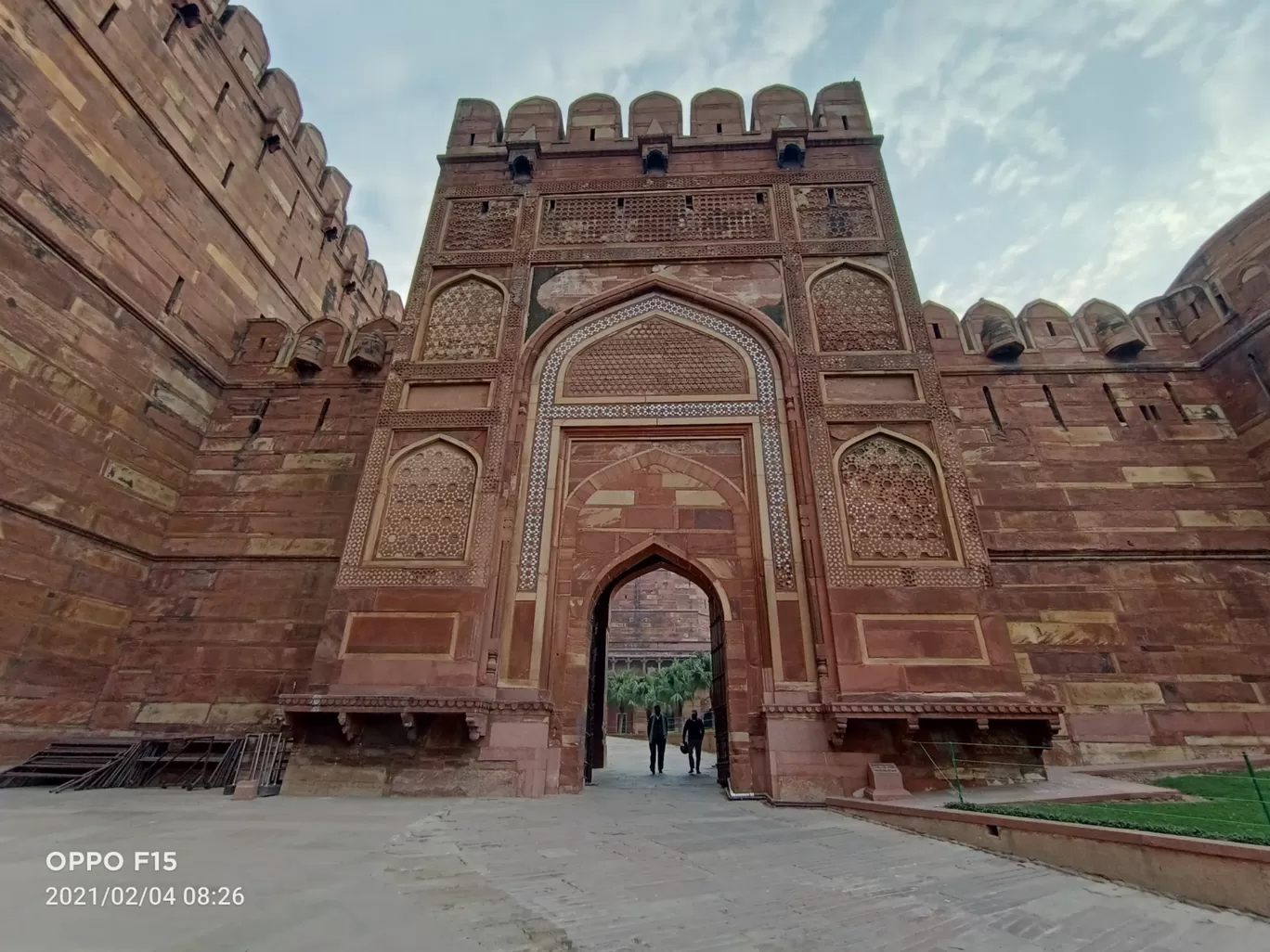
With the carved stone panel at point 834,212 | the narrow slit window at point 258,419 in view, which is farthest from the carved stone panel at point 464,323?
the carved stone panel at point 834,212

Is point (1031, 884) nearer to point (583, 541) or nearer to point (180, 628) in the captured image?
point (583, 541)

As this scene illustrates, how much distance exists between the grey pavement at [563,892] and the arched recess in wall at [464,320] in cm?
594

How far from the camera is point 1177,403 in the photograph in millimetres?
8836

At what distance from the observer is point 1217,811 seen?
3609mm

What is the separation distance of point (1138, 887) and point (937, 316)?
28.3 ft

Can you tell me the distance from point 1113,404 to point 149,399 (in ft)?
44.9

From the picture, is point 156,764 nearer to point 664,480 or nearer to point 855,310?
point 664,480

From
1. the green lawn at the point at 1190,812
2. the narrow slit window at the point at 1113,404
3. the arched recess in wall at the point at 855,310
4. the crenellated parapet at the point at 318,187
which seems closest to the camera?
the green lawn at the point at 1190,812

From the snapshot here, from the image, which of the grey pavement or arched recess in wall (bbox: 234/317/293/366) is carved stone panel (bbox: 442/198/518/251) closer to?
arched recess in wall (bbox: 234/317/293/366)

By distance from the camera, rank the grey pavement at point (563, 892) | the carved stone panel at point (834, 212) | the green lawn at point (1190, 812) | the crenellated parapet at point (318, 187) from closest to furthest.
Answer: the grey pavement at point (563, 892), the green lawn at point (1190, 812), the carved stone panel at point (834, 212), the crenellated parapet at point (318, 187)

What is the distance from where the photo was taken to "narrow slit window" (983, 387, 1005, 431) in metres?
8.88

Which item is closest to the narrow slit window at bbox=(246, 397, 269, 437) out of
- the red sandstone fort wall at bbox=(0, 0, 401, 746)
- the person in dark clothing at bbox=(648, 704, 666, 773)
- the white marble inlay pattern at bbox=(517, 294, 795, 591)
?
the red sandstone fort wall at bbox=(0, 0, 401, 746)

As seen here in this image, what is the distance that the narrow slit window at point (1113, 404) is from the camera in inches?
346

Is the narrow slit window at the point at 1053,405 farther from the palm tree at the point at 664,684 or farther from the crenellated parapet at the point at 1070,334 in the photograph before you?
the palm tree at the point at 664,684
